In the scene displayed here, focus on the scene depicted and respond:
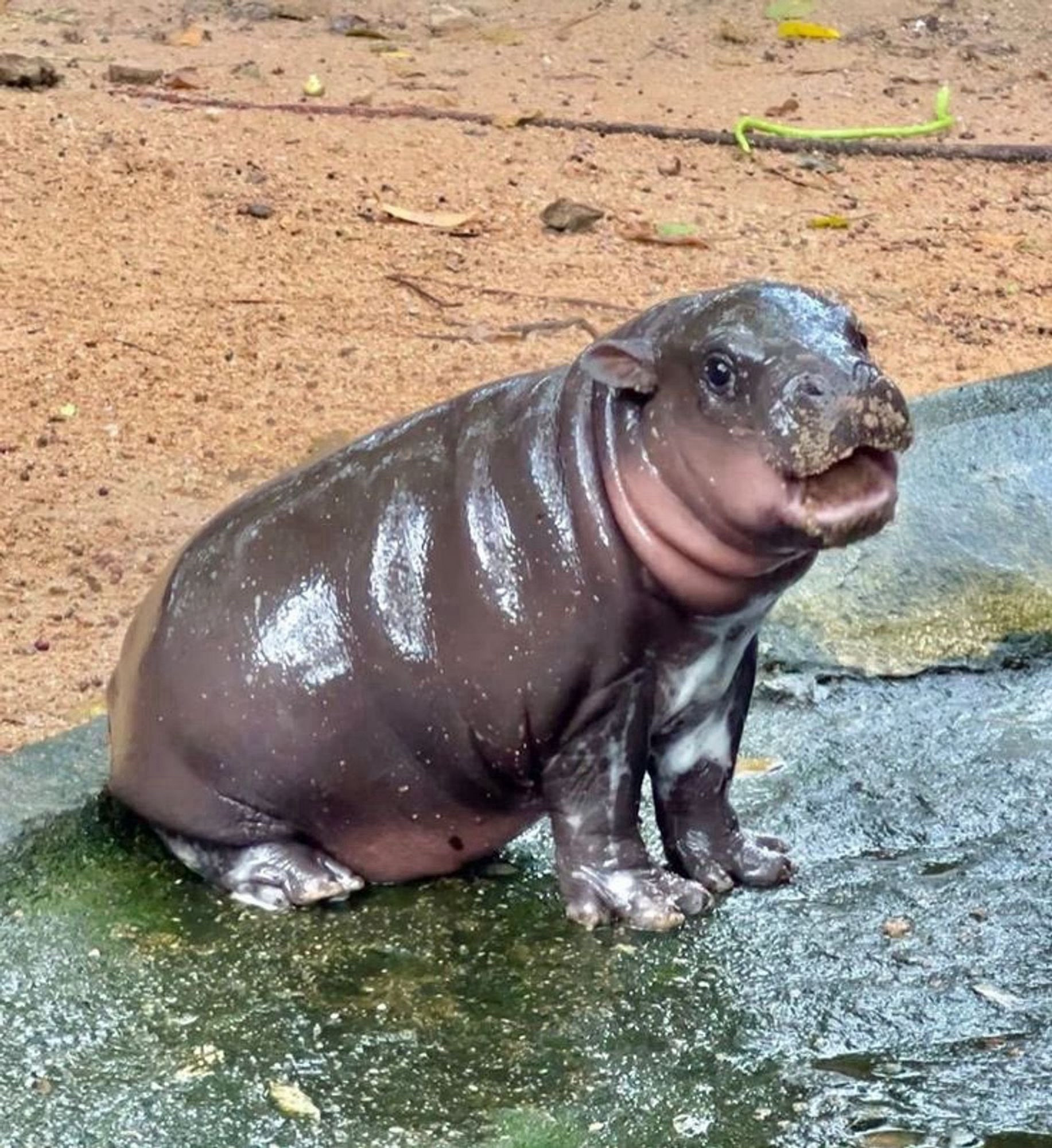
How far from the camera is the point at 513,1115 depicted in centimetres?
310

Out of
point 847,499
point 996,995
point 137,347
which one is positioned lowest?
point 137,347

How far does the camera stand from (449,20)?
36.1 ft

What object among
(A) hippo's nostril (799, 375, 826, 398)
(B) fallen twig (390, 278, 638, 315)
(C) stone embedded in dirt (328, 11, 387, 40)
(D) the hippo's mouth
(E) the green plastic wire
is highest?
(A) hippo's nostril (799, 375, 826, 398)

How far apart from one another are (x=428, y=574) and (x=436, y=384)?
3.55m

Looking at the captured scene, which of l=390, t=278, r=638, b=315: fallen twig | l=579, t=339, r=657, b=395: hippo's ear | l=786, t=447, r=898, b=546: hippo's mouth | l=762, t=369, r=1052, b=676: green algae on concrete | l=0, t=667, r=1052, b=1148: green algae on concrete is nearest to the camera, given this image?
l=0, t=667, r=1052, b=1148: green algae on concrete

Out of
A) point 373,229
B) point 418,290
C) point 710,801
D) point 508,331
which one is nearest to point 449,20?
point 373,229

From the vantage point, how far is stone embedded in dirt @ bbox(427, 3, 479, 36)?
35.8 ft

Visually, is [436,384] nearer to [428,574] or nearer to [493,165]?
[493,165]

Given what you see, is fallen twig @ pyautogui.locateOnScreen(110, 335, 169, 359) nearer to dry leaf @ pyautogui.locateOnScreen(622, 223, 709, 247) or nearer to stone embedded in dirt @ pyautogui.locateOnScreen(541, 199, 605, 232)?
stone embedded in dirt @ pyautogui.locateOnScreen(541, 199, 605, 232)

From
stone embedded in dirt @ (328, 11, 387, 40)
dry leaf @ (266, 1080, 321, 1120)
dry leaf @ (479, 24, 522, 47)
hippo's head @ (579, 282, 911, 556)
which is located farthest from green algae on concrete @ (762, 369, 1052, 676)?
stone embedded in dirt @ (328, 11, 387, 40)

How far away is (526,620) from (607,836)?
0.42 meters

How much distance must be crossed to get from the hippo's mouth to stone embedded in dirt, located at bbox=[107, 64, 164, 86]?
7.05 metres

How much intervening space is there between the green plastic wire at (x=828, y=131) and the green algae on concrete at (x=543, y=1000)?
5.57 m

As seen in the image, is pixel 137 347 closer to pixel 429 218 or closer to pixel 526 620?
pixel 429 218
